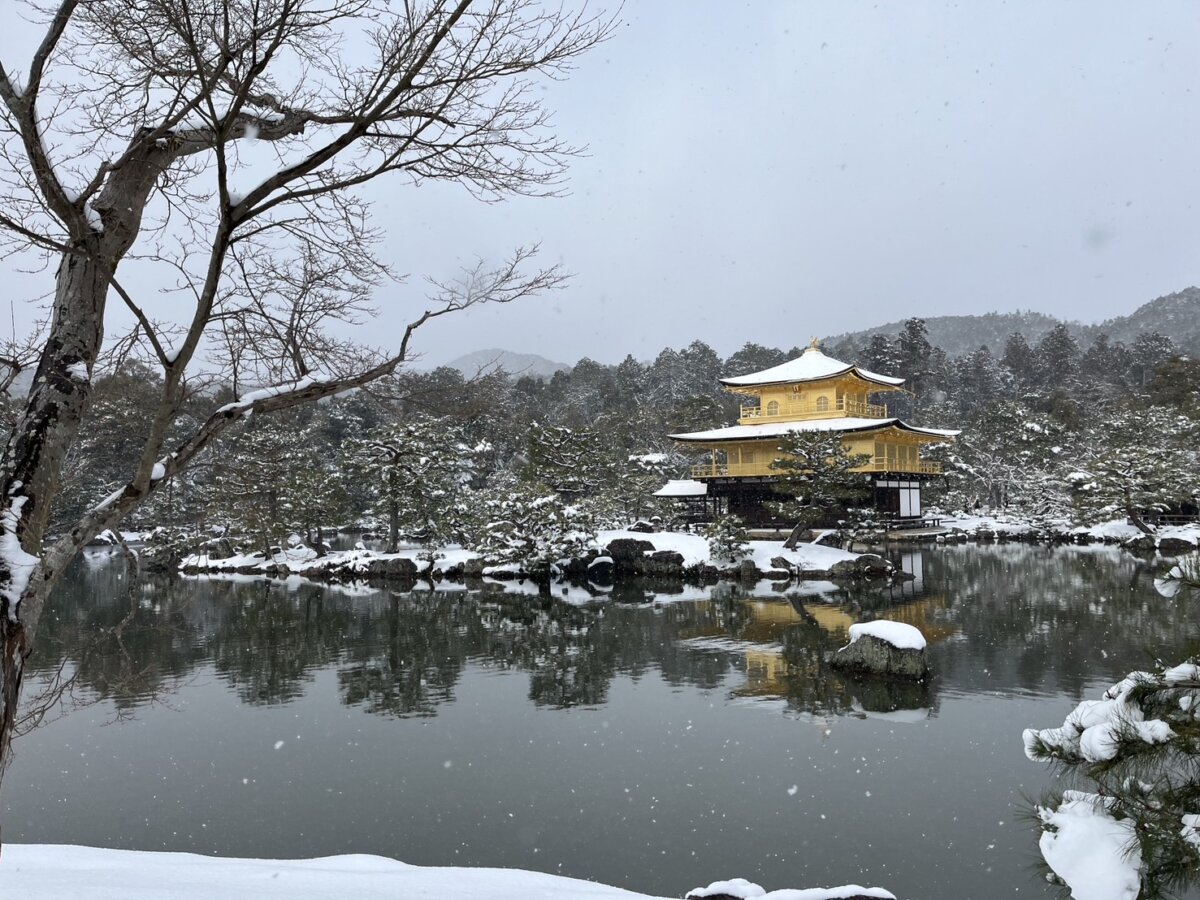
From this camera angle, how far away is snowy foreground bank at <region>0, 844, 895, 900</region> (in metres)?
3.64

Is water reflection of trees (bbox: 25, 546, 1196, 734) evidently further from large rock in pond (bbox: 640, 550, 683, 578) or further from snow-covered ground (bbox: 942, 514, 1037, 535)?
snow-covered ground (bbox: 942, 514, 1037, 535)

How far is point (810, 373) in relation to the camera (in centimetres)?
2969

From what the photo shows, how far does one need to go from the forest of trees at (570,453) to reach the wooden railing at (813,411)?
5.10 meters

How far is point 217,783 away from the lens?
284 inches

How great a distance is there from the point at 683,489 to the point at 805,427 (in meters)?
5.44

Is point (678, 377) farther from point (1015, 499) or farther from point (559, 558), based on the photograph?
point (559, 558)

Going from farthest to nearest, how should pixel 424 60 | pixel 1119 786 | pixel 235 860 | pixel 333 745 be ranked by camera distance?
pixel 333 745
pixel 235 860
pixel 424 60
pixel 1119 786

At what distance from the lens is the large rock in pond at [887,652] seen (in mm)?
10070

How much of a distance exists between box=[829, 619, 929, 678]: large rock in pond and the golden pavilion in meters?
17.2

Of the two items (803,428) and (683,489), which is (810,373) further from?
(683,489)

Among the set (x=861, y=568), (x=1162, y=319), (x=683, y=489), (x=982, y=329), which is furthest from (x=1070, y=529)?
(x=982, y=329)

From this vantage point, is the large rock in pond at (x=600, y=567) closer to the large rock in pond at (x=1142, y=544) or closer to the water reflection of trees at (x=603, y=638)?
the water reflection of trees at (x=603, y=638)

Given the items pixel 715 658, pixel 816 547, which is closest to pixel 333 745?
pixel 715 658

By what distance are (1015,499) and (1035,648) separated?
26577mm
